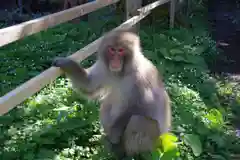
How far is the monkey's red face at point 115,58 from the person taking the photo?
11.8 feet

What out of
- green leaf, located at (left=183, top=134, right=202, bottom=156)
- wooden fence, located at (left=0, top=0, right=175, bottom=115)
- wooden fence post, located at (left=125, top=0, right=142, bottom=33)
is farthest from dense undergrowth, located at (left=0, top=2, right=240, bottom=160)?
wooden fence post, located at (left=125, top=0, right=142, bottom=33)

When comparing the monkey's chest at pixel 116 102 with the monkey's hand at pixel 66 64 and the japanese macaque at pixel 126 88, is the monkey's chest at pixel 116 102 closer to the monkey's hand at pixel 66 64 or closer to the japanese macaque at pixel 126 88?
the japanese macaque at pixel 126 88

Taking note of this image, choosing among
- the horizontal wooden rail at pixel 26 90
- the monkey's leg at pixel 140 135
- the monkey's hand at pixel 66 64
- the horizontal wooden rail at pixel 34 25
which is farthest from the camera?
the monkey's leg at pixel 140 135

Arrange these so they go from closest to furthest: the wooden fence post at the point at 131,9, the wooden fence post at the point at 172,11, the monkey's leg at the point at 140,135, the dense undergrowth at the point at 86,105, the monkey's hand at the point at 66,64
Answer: the monkey's hand at the point at 66,64
the monkey's leg at the point at 140,135
the dense undergrowth at the point at 86,105
the wooden fence post at the point at 131,9
the wooden fence post at the point at 172,11

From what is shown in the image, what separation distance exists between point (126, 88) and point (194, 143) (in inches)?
45.1

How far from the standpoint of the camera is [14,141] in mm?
3877

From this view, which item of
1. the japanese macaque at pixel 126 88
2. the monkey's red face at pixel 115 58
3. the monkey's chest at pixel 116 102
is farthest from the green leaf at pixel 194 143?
the monkey's red face at pixel 115 58

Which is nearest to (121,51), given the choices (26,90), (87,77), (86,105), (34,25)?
(87,77)

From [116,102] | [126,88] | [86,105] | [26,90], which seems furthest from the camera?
[86,105]

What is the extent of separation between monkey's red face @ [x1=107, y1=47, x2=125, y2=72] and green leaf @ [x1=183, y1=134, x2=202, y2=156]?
1.26 m

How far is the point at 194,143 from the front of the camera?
440 centimetres

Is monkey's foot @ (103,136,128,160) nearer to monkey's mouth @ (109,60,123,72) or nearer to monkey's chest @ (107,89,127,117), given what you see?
monkey's chest @ (107,89,127,117)

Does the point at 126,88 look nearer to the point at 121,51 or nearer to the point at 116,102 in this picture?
the point at 116,102

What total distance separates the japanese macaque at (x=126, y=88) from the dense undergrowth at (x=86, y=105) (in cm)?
41
